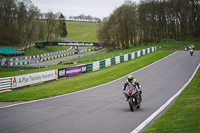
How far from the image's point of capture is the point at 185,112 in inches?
421

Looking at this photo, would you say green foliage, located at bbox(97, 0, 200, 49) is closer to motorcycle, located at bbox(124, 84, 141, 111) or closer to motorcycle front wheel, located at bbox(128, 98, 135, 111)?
motorcycle, located at bbox(124, 84, 141, 111)

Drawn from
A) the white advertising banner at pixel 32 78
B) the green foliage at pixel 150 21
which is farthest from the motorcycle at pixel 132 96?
the green foliage at pixel 150 21

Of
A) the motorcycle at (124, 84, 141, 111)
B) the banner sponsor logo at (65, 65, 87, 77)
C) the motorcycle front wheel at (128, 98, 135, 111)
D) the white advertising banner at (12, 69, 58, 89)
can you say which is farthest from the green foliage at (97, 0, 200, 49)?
the motorcycle front wheel at (128, 98, 135, 111)

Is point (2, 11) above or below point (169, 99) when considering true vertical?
above

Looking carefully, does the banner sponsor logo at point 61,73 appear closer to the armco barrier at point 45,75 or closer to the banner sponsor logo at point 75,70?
the armco barrier at point 45,75

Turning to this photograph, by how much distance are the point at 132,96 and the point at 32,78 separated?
13.9 m

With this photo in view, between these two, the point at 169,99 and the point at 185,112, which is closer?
the point at 185,112

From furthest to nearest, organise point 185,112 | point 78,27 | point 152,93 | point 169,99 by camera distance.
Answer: point 78,27, point 152,93, point 169,99, point 185,112

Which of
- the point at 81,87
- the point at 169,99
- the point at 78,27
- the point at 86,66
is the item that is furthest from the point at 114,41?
the point at 78,27

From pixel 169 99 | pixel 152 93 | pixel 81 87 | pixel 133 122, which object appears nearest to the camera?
pixel 133 122

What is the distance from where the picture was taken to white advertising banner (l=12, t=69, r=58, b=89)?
21.9 metres

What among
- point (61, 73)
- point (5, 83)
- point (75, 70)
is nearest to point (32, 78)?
point (5, 83)

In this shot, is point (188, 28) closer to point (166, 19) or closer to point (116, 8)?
point (166, 19)

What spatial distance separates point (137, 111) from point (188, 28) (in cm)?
7675
